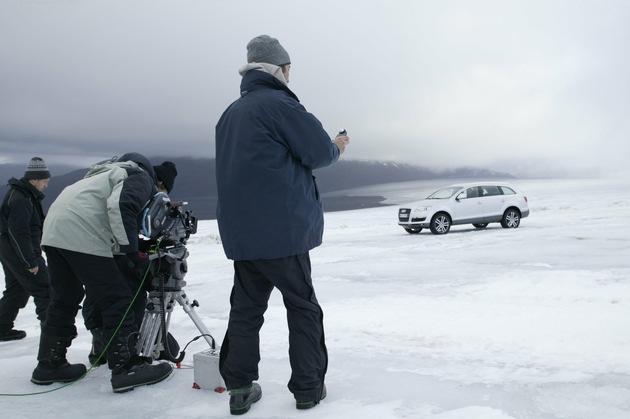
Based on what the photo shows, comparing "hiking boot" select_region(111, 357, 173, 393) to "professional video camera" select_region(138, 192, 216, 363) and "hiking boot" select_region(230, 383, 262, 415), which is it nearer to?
"professional video camera" select_region(138, 192, 216, 363)

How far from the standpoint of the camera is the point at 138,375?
3605 millimetres

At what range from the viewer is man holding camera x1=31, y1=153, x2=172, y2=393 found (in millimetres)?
3541

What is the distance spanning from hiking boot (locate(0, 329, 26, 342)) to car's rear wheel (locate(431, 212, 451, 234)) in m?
13.0

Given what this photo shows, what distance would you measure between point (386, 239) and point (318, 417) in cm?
A: 1301

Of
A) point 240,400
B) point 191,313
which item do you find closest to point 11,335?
point 191,313

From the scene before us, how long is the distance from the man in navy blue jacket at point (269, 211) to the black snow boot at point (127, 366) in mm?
766

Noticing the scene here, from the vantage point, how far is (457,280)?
24.9 feet

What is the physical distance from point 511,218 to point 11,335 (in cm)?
1568

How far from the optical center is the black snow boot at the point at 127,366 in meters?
3.56

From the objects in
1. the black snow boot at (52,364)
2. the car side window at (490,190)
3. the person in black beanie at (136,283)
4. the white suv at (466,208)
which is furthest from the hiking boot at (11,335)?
the car side window at (490,190)

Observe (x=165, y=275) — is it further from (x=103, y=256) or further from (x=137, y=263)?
(x=103, y=256)

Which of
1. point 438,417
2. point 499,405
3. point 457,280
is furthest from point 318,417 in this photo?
point 457,280

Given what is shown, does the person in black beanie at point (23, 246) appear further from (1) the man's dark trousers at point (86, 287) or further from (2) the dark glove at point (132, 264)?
(2) the dark glove at point (132, 264)

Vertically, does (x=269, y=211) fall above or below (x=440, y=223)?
above
